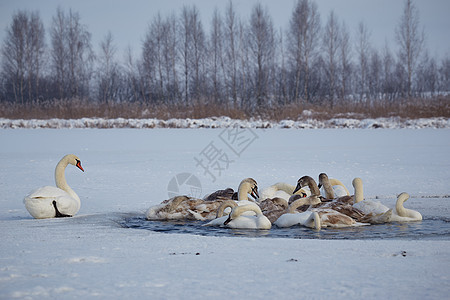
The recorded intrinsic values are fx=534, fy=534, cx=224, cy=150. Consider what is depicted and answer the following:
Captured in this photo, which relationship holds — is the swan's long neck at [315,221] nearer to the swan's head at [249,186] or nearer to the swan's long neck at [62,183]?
the swan's head at [249,186]

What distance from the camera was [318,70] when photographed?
44031 millimetres

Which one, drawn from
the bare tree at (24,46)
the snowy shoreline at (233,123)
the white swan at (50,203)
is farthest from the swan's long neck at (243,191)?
the bare tree at (24,46)

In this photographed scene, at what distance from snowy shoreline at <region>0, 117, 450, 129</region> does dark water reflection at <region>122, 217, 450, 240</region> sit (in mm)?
17549

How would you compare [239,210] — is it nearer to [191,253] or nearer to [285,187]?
[191,253]

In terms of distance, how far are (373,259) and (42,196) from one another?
124 inches

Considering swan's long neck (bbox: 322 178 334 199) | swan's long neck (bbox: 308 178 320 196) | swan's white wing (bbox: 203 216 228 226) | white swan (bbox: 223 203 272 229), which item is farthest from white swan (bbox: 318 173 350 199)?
swan's white wing (bbox: 203 216 228 226)

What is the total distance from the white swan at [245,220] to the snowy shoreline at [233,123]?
17777 millimetres

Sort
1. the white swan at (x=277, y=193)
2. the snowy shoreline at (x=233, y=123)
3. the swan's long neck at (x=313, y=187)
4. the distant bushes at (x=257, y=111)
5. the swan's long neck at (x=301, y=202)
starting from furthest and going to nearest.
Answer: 1. the distant bushes at (x=257, y=111)
2. the snowy shoreline at (x=233, y=123)
3. the white swan at (x=277, y=193)
4. the swan's long neck at (x=313, y=187)
5. the swan's long neck at (x=301, y=202)

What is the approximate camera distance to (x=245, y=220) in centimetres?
480

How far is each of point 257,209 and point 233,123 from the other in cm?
1888

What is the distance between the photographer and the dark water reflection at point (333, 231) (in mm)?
4410

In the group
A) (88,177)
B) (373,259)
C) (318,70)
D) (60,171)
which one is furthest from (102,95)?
(373,259)

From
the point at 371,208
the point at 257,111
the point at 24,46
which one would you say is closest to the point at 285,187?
the point at 371,208

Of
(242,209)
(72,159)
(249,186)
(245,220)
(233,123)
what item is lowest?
(245,220)
